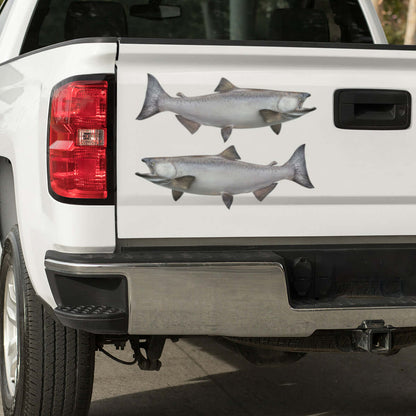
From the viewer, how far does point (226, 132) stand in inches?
138

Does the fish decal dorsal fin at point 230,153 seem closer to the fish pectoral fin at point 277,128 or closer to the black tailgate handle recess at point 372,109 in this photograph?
the fish pectoral fin at point 277,128

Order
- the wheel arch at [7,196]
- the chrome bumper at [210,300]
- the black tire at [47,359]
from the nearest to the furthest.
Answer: the chrome bumper at [210,300] → the black tire at [47,359] → the wheel arch at [7,196]

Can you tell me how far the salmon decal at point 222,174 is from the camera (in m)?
3.48

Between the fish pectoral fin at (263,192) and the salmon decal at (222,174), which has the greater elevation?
the salmon decal at (222,174)

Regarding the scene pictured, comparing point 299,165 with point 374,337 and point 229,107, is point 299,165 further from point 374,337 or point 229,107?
point 374,337

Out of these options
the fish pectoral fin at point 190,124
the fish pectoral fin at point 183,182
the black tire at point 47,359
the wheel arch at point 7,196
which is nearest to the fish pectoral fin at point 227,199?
the fish pectoral fin at point 183,182


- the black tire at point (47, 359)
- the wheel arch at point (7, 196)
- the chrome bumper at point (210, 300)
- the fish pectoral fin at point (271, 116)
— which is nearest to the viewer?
the chrome bumper at point (210, 300)

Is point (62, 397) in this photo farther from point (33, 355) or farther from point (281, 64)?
point (281, 64)

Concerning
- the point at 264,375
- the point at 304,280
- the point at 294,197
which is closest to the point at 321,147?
the point at 294,197

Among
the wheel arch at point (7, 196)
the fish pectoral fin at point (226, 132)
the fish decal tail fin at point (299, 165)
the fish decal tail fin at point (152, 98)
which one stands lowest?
the wheel arch at point (7, 196)

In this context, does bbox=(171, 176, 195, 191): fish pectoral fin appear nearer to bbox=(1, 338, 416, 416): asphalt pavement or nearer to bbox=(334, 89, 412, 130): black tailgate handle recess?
bbox=(334, 89, 412, 130): black tailgate handle recess

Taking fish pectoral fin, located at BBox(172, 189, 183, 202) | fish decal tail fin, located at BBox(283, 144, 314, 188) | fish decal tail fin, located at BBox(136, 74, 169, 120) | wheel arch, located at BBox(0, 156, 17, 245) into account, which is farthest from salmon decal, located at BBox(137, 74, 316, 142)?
wheel arch, located at BBox(0, 156, 17, 245)

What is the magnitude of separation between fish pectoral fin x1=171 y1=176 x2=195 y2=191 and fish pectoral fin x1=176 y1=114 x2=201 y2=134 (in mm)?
155

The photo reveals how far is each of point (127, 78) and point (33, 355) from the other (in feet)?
3.71
